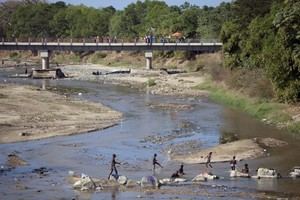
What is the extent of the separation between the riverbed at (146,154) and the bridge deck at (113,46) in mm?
44729

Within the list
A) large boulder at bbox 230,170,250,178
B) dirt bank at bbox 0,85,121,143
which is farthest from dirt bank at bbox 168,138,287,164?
dirt bank at bbox 0,85,121,143

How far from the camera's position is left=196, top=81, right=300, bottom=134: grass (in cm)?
5159

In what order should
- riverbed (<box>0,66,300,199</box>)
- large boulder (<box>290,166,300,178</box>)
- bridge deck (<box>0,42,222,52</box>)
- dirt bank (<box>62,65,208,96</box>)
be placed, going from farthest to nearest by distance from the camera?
1. bridge deck (<box>0,42,222,52</box>)
2. dirt bank (<box>62,65,208,96</box>)
3. large boulder (<box>290,166,300,178</box>)
4. riverbed (<box>0,66,300,199</box>)

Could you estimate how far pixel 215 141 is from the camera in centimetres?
4681

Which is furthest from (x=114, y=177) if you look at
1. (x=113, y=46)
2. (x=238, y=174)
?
(x=113, y=46)

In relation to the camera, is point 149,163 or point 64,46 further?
point 64,46

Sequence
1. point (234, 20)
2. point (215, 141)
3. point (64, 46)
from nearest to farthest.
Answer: point (215, 141), point (234, 20), point (64, 46)

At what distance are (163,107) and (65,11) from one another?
11630 cm

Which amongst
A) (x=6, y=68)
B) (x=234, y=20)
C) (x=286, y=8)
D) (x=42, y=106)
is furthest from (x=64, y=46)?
(x=286, y=8)

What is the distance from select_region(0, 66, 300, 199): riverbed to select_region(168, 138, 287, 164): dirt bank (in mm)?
792

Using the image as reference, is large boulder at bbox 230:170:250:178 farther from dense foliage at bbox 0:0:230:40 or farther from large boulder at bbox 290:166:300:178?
dense foliage at bbox 0:0:230:40

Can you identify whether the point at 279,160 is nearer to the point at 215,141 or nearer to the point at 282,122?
the point at 215,141

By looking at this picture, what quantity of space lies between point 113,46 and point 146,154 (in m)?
77.5

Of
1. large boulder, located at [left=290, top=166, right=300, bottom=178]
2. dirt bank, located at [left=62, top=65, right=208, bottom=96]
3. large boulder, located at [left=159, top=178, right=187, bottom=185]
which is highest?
large boulder, located at [left=290, top=166, right=300, bottom=178]
